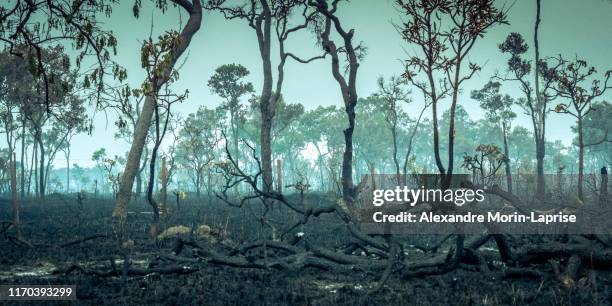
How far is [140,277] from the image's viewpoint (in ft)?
19.3

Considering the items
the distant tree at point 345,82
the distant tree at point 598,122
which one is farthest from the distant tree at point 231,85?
the distant tree at point 598,122

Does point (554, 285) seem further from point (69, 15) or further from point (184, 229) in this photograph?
point (184, 229)

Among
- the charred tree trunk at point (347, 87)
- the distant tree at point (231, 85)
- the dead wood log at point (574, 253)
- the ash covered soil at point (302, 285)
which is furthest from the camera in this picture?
the distant tree at point (231, 85)

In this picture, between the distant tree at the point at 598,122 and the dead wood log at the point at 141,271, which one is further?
the distant tree at the point at 598,122

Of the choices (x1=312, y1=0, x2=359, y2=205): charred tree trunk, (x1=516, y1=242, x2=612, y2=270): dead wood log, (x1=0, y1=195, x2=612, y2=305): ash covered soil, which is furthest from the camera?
(x1=312, y1=0, x2=359, y2=205): charred tree trunk

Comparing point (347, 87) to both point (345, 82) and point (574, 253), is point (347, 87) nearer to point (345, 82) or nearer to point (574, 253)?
point (345, 82)

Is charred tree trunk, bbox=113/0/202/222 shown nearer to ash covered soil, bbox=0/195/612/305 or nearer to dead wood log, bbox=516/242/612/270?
ash covered soil, bbox=0/195/612/305

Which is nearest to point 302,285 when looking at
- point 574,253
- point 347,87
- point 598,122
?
point 574,253

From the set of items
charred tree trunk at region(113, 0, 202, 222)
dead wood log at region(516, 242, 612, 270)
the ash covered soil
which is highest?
charred tree trunk at region(113, 0, 202, 222)

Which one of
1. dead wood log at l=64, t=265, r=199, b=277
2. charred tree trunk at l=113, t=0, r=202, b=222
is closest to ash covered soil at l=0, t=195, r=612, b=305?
dead wood log at l=64, t=265, r=199, b=277

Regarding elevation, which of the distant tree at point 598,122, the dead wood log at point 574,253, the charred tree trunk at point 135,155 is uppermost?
the distant tree at point 598,122

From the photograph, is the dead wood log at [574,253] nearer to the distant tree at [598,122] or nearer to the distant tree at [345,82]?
the distant tree at [345,82]

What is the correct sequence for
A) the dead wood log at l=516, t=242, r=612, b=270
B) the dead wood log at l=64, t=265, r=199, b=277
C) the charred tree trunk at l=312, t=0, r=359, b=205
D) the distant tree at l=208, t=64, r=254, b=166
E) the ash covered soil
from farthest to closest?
the distant tree at l=208, t=64, r=254, b=166 < the charred tree trunk at l=312, t=0, r=359, b=205 < the dead wood log at l=64, t=265, r=199, b=277 < the dead wood log at l=516, t=242, r=612, b=270 < the ash covered soil

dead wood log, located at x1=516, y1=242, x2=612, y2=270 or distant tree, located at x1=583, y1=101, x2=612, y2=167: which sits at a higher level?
distant tree, located at x1=583, y1=101, x2=612, y2=167
